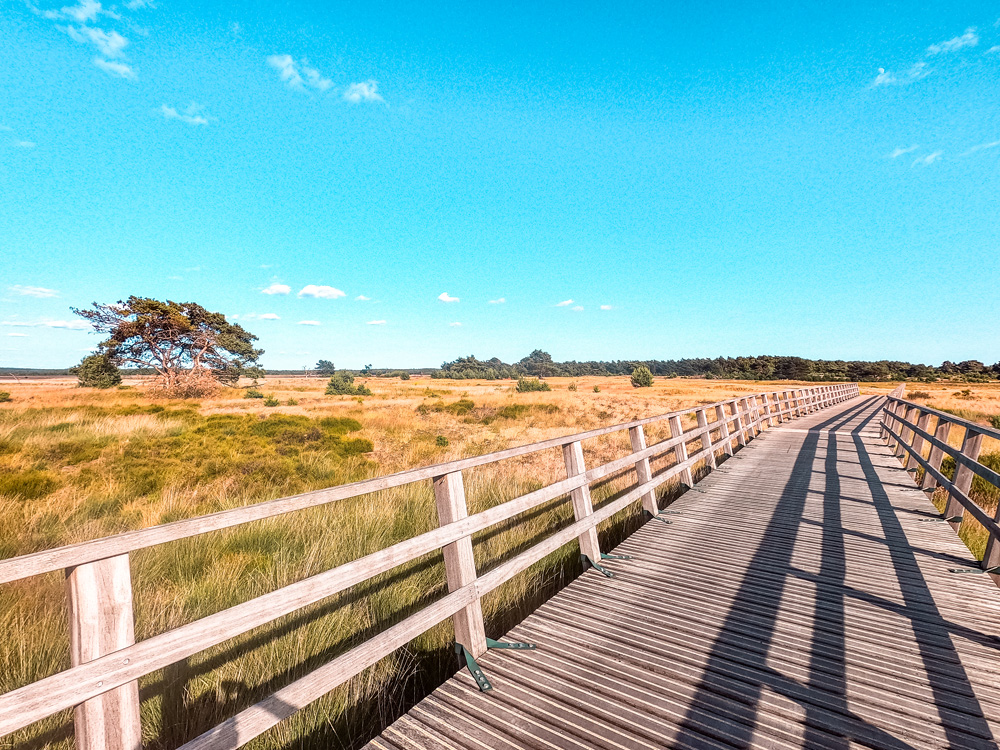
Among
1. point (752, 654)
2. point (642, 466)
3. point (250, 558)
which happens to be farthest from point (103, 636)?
point (642, 466)

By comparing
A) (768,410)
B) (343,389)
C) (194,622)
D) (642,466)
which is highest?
(343,389)

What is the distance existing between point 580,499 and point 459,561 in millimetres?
1766

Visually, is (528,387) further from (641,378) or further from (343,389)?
(641,378)

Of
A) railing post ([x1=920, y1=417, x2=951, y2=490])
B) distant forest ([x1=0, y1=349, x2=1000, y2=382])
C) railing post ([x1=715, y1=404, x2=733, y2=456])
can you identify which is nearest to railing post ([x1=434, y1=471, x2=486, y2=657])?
railing post ([x1=920, y1=417, x2=951, y2=490])

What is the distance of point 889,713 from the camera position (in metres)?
2.58

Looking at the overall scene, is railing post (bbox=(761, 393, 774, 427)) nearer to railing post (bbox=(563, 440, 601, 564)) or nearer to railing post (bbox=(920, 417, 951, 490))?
railing post (bbox=(920, 417, 951, 490))

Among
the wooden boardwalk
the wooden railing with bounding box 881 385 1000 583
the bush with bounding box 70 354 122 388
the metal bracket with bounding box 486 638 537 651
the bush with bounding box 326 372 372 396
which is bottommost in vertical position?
the wooden boardwalk

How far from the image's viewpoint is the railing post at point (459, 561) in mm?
3053

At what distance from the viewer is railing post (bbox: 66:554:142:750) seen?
1542mm

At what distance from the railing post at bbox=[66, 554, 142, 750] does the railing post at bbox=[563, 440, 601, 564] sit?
3276mm

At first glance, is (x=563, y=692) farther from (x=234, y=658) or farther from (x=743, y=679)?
(x=234, y=658)

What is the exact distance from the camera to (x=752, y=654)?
10.4ft

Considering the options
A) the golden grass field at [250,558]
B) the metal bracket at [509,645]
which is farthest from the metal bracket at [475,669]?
the golden grass field at [250,558]

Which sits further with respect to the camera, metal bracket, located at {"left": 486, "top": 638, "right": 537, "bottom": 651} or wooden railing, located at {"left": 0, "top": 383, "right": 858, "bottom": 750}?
metal bracket, located at {"left": 486, "top": 638, "right": 537, "bottom": 651}
